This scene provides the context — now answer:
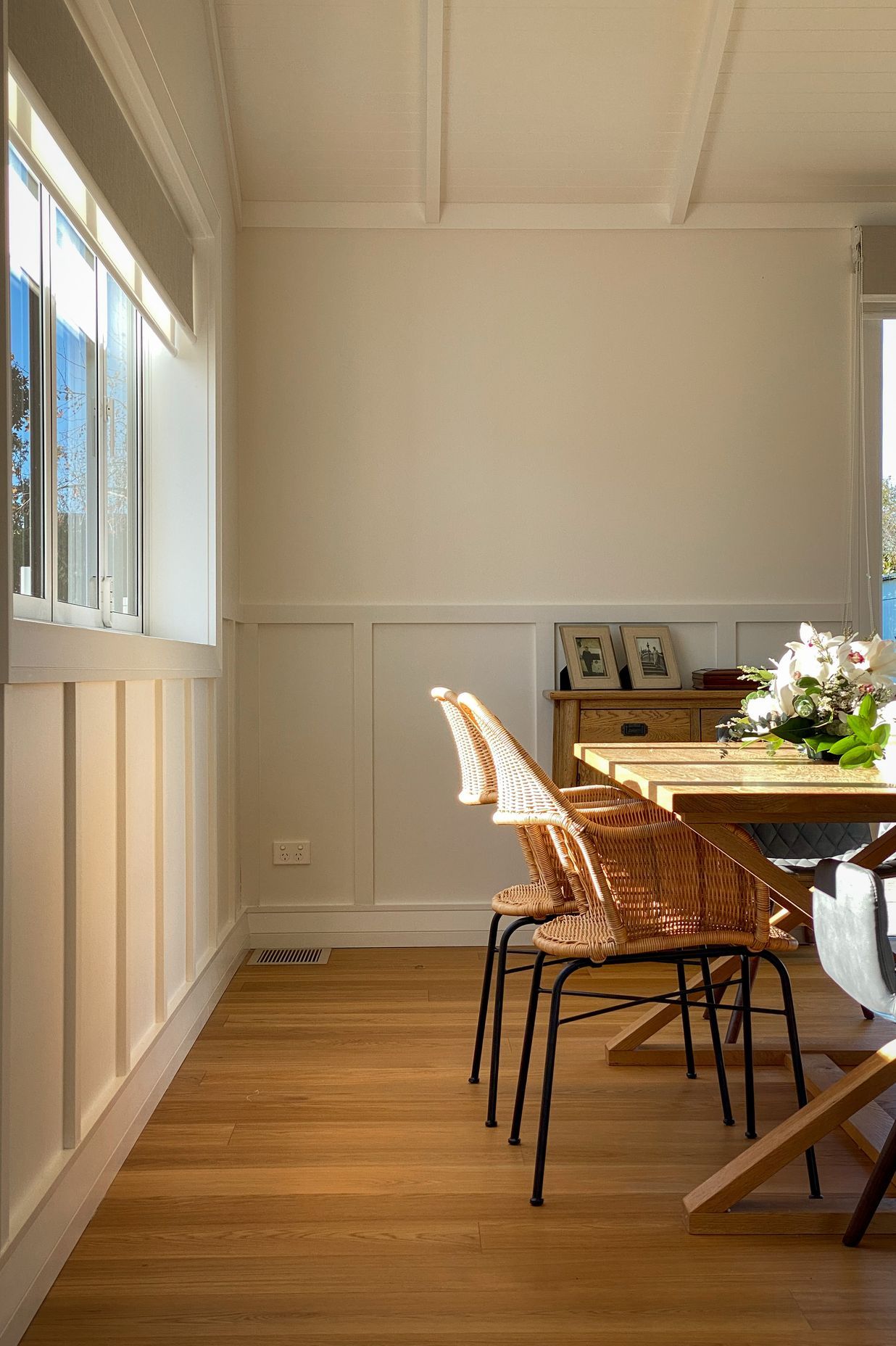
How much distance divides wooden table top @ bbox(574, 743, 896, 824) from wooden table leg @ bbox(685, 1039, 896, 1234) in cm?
46

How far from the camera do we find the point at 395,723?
4168 millimetres

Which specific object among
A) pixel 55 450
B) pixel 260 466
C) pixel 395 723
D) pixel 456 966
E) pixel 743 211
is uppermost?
pixel 743 211

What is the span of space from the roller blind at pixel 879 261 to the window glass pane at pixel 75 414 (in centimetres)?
285

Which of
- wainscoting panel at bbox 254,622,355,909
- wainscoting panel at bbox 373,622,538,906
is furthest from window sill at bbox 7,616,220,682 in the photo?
wainscoting panel at bbox 373,622,538,906

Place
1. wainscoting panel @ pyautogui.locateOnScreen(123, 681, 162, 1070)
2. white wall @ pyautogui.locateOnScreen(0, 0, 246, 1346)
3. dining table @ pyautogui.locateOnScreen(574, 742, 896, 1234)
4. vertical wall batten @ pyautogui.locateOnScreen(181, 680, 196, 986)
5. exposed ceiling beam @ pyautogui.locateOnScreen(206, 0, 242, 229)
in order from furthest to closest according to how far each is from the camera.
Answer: exposed ceiling beam @ pyautogui.locateOnScreen(206, 0, 242, 229), vertical wall batten @ pyautogui.locateOnScreen(181, 680, 196, 986), wainscoting panel @ pyautogui.locateOnScreen(123, 681, 162, 1070), dining table @ pyautogui.locateOnScreen(574, 742, 896, 1234), white wall @ pyautogui.locateOnScreen(0, 0, 246, 1346)

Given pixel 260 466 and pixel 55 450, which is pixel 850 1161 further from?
pixel 260 466

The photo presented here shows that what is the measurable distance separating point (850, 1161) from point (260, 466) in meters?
2.96

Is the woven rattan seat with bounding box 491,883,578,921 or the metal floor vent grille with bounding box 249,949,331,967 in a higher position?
the woven rattan seat with bounding box 491,883,578,921

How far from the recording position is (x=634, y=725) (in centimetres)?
392

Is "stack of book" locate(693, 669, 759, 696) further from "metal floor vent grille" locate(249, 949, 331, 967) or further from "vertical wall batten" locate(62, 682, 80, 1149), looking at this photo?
"vertical wall batten" locate(62, 682, 80, 1149)

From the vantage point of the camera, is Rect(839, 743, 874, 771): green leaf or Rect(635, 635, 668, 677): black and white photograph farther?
Rect(635, 635, 668, 677): black and white photograph

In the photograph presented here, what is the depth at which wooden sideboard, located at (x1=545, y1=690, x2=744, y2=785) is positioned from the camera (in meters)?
3.90

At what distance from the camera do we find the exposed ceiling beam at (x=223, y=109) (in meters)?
3.53

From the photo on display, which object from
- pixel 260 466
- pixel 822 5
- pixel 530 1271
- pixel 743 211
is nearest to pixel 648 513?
pixel 743 211
